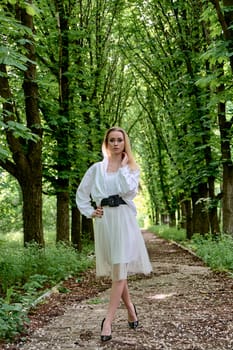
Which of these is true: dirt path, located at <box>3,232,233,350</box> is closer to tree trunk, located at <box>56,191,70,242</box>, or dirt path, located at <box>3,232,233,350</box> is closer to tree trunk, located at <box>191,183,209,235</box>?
tree trunk, located at <box>56,191,70,242</box>

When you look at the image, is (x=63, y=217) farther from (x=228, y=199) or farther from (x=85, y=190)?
(x=85, y=190)

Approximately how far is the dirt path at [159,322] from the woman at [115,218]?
0.28 m

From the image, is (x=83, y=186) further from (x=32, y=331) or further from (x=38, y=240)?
(x=38, y=240)

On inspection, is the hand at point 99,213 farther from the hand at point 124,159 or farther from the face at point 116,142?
the face at point 116,142

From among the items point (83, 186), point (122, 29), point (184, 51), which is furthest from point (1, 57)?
point (122, 29)

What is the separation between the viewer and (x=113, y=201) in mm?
5121

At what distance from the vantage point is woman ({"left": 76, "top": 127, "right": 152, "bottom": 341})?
199 inches

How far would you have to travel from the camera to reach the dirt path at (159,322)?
187 inches

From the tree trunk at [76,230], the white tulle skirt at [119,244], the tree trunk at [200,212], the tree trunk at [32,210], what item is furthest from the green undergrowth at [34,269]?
the tree trunk at [200,212]

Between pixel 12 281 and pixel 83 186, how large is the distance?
3702mm

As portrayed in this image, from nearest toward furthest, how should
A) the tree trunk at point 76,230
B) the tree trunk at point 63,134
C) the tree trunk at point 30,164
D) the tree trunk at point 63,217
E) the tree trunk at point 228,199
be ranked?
the tree trunk at point 30,164 → the tree trunk at point 228,199 → the tree trunk at point 63,134 → the tree trunk at point 63,217 → the tree trunk at point 76,230

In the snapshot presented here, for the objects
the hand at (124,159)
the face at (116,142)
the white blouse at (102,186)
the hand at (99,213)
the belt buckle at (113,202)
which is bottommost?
the hand at (99,213)

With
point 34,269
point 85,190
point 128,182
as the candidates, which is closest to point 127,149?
point 128,182

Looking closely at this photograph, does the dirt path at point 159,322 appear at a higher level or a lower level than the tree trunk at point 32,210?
lower
